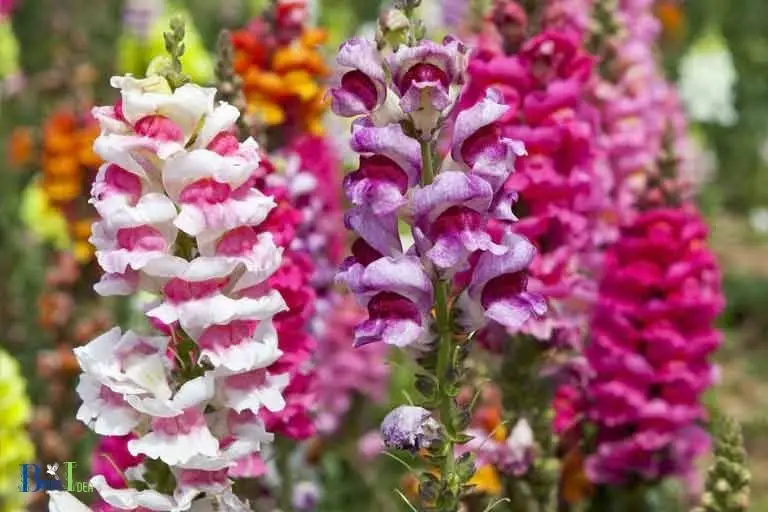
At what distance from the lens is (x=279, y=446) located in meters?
4.34

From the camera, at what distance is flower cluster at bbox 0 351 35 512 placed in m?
4.25

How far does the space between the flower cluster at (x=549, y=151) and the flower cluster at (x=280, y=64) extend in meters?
0.66

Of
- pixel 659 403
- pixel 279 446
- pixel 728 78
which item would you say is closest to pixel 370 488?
pixel 279 446

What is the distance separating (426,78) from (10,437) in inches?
83.4

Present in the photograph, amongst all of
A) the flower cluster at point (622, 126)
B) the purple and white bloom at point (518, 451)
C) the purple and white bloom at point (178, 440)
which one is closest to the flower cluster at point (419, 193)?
the purple and white bloom at point (178, 440)

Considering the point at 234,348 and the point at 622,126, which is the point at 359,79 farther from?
the point at 622,126

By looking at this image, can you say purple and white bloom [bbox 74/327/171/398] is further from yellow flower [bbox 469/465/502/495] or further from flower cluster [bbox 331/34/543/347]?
yellow flower [bbox 469/465/502/495]

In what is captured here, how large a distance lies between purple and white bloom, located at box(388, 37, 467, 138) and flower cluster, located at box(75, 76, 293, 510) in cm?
28

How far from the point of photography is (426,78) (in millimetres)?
2672

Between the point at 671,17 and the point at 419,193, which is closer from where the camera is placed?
the point at 419,193

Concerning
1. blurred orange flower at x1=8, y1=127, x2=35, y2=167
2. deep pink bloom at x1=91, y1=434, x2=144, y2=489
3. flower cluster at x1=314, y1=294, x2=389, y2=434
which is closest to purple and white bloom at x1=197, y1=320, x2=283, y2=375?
deep pink bloom at x1=91, y1=434, x2=144, y2=489

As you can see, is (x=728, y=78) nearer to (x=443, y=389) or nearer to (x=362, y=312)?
(x=362, y=312)
